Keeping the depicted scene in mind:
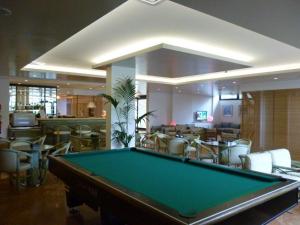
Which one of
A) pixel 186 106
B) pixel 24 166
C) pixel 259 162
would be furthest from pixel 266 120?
pixel 24 166

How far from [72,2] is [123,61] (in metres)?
3.19

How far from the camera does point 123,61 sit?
18.6 ft

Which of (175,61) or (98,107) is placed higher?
(175,61)

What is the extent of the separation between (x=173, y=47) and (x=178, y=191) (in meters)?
3.14

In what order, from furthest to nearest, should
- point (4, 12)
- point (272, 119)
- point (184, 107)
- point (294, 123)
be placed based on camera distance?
point (184, 107)
point (272, 119)
point (294, 123)
point (4, 12)

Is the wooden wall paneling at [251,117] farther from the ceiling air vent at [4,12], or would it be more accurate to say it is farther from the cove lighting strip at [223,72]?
the ceiling air vent at [4,12]

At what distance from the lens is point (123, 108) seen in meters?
6.25

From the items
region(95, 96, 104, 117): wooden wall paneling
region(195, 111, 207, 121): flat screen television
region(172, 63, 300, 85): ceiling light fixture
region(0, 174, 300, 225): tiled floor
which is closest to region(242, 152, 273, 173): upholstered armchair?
region(0, 174, 300, 225): tiled floor

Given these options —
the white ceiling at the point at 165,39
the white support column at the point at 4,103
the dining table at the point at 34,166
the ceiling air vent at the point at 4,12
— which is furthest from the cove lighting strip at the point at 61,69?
the ceiling air vent at the point at 4,12

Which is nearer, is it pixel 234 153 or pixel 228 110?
pixel 234 153

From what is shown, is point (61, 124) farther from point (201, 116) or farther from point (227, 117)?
point (227, 117)

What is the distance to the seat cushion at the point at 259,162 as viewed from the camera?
4.08 metres

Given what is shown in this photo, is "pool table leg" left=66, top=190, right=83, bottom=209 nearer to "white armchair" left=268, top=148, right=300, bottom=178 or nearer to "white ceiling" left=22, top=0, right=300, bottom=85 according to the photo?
"white ceiling" left=22, top=0, right=300, bottom=85

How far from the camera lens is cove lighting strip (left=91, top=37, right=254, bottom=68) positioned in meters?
4.58
